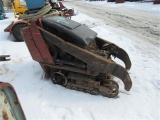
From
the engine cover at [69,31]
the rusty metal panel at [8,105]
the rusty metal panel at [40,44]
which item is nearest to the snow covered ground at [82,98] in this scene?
the rusty metal panel at [40,44]

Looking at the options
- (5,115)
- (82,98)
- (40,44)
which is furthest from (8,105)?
(40,44)

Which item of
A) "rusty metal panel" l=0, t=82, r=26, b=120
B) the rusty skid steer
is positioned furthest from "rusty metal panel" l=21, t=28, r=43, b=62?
"rusty metal panel" l=0, t=82, r=26, b=120

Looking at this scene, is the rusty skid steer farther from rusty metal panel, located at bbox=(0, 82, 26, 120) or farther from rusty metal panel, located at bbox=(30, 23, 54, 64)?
rusty metal panel, located at bbox=(0, 82, 26, 120)

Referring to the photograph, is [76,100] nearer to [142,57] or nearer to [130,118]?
[130,118]

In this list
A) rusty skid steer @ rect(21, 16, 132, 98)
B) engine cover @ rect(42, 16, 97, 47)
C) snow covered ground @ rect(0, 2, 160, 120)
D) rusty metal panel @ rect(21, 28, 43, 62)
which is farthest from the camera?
rusty metal panel @ rect(21, 28, 43, 62)

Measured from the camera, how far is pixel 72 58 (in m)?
3.67

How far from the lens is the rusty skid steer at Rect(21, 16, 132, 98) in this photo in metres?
3.27

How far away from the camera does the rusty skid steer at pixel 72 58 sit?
327 cm

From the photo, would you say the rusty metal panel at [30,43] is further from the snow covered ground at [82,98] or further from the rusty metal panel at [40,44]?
the snow covered ground at [82,98]

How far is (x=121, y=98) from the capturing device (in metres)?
3.35

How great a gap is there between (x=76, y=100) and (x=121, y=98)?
73 cm

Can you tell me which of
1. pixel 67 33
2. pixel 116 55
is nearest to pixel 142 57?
pixel 116 55

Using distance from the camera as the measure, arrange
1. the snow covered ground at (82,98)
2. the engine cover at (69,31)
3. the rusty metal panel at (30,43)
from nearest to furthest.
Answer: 1. the snow covered ground at (82,98)
2. the engine cover at (69,31)
3. the rusty metal panel at (30,43)

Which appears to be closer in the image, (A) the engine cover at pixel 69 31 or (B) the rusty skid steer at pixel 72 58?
(B) the rusty skid steer at pixel 72 58
